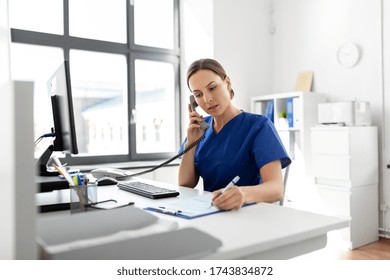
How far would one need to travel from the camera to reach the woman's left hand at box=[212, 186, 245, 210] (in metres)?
1.02

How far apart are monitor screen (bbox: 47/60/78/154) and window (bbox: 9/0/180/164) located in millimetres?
1792

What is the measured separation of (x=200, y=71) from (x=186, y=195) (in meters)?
0.54

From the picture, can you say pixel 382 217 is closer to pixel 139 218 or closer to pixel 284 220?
pixel 284 220

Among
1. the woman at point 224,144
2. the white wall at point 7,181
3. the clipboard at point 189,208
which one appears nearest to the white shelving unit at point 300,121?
the woman at point 224,144

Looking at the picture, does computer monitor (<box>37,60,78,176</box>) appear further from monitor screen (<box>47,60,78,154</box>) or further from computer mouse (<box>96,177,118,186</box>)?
computer mouse (<box>96,177,118,186</box>)

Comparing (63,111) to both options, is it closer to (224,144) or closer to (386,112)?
(224,144)

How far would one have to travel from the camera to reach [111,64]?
3719mm

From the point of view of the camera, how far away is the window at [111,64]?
3295 mm

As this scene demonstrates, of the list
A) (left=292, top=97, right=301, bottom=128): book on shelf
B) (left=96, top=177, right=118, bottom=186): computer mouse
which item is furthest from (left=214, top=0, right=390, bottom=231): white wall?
(left=96, top=177, right=118, bottom=186): computer mouse

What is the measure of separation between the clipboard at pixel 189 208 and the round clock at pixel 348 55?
2885 millimetres

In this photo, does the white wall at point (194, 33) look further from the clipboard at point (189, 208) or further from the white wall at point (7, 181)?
the white wall at point (7, 181)

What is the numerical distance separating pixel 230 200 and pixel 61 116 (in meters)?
0.75

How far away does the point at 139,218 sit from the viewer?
899mm

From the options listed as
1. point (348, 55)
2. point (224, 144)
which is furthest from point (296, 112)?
point (224, 144)
